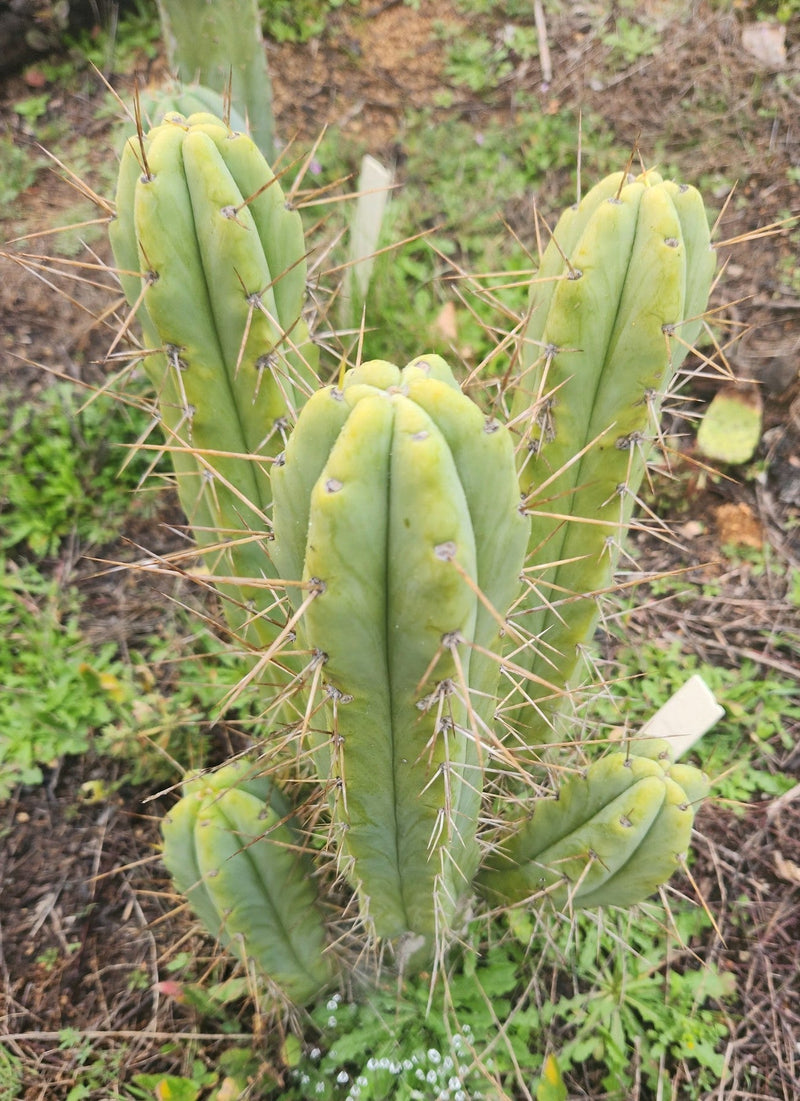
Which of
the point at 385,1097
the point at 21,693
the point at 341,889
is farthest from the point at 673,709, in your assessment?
the point at 21,693

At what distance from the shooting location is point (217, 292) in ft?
4.51

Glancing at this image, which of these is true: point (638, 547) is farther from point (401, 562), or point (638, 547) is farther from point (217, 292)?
point (401, 562)

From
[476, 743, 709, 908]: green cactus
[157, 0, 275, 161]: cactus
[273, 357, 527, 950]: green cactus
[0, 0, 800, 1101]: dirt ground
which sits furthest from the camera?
[157, 0, 275, 161]: cactus

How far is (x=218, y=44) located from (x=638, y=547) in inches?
79.1

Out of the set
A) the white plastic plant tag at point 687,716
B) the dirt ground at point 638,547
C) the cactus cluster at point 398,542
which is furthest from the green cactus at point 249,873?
the white plastic plant tag at point 687,716

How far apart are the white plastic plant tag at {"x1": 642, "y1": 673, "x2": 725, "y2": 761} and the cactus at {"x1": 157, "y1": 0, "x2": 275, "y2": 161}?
6.58 feet

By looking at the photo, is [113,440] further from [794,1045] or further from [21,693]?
[794,1045]

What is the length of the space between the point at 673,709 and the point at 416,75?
3.26 metres

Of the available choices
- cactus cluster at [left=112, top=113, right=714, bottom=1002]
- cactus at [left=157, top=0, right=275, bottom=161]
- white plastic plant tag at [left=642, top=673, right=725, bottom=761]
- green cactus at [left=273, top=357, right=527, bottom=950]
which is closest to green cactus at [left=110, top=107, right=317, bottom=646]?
cactus cluster at [left=112, top=113, right=714, bottom=1002]

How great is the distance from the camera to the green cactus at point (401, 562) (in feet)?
3.01

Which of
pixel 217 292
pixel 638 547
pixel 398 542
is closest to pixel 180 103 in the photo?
pixel 217 292

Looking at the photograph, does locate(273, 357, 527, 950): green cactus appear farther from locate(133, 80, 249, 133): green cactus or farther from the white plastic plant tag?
locate(133, 80, 249, 133): green cactus

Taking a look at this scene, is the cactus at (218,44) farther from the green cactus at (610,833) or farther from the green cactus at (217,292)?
the green cactus at (610,833)

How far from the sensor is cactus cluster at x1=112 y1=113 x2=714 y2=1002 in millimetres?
964
